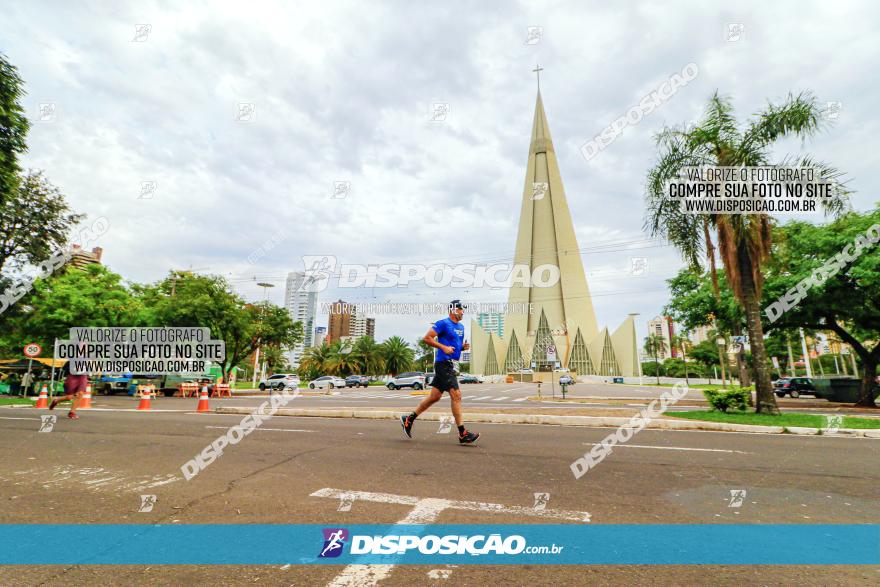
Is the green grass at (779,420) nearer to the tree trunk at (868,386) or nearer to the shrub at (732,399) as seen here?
the shrub at (732,399)

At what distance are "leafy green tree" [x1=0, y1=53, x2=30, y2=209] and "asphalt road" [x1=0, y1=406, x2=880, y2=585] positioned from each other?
6.00 meters

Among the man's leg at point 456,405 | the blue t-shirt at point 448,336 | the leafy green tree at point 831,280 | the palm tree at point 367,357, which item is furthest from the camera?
the palm tree at point 367,357

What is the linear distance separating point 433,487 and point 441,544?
1.24m

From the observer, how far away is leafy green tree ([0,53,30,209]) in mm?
8969

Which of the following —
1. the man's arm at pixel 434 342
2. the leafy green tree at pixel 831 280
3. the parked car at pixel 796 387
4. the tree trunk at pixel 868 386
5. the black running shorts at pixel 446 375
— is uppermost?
the leafy green tree at pixel 831 280

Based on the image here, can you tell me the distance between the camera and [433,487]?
3.91 m

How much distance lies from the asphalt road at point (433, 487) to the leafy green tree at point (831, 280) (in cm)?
1324

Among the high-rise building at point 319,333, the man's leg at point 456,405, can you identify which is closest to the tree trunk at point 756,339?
the man's leg at point 456,405

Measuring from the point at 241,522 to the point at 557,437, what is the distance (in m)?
5.57

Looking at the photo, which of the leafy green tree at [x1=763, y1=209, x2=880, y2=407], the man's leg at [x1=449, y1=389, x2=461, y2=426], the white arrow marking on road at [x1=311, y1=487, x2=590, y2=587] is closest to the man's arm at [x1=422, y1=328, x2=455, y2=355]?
the man's leg at [x1=449, y1=389, x2=461, y2=426]

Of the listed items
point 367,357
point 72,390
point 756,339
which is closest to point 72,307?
point 72,390

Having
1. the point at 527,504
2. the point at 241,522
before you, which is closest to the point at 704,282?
the point at 527,504

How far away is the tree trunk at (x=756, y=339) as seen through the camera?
11539 millimetres

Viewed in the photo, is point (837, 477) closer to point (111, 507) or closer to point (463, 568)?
point (463, 568)
